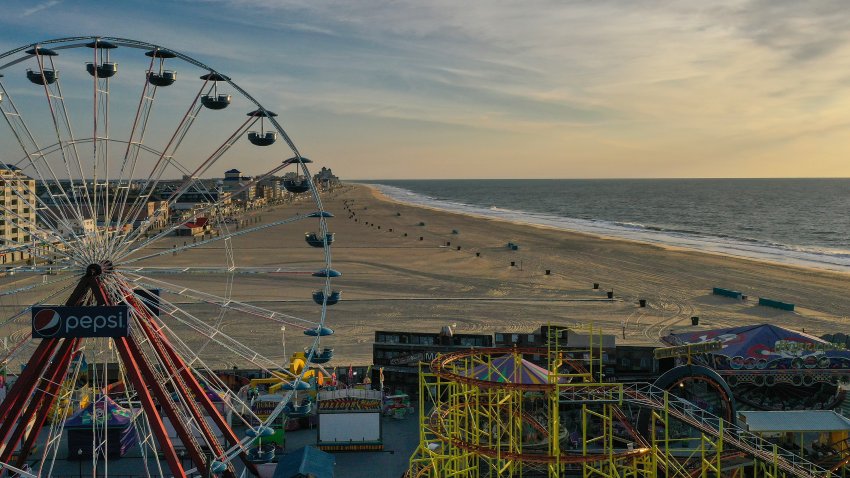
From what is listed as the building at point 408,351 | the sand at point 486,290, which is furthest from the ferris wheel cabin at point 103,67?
the building at point 408,351

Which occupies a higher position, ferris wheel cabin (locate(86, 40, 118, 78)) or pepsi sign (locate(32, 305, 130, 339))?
ferris wheel cabin (locate(86, 40, 118, 78))

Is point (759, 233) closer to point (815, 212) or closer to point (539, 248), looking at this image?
point (539, 248)

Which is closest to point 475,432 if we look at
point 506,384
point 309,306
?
point 506,384

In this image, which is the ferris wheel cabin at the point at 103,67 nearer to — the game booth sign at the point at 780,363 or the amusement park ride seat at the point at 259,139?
the amusement park ride seat at the point at 259,139

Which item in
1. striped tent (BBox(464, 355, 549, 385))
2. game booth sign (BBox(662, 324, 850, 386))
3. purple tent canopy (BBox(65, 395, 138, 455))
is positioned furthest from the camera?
game booth sign (BBox(662, 324, 850, 386))

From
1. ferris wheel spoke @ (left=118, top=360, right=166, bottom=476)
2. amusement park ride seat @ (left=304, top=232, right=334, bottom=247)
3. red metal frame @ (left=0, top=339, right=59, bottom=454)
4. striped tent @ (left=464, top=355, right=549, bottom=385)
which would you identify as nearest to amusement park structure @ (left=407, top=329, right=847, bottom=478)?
striped tent @ (left=464, top=355, right=549, bottom=385)

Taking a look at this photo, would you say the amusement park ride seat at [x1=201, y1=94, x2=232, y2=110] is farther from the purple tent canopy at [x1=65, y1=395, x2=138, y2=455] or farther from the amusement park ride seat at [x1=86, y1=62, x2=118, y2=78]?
the purple tent canopy at [x1=65, y1=395, x2=138, y2=455]

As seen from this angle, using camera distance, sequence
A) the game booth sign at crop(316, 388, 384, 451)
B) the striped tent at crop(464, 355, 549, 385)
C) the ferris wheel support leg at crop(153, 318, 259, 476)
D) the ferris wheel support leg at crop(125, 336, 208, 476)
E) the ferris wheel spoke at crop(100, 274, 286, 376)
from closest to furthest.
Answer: the ferris wheel support leg at crop(125, 336, 208, 476)
the ferris wheel spoke at crop(100, 274, 286, 376)
the ferris wheel support leg at crop(153, 318, 259, 476)
the striped tent at crop(464, 355, 549, 385)
the game booth sign at crop(316, 388, 384, 451)
